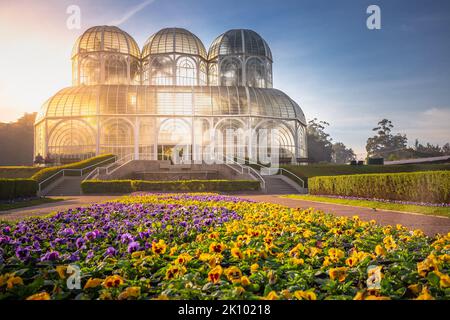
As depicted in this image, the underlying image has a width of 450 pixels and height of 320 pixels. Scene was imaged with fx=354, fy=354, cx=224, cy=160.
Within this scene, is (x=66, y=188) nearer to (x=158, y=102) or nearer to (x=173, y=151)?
(x=173, y=151)

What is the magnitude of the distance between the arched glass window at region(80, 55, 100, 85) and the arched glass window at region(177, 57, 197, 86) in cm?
975

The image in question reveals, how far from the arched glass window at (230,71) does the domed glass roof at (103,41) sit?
1167 cm

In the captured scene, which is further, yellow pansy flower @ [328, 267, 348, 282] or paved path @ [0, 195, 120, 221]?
paved path @ [0, 195, 120, 221]

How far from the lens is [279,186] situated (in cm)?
2388

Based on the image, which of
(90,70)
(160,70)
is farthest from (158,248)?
(90,70)

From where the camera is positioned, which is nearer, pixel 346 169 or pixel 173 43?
pixel 346 169

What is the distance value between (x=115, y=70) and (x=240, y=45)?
1595 centimetres

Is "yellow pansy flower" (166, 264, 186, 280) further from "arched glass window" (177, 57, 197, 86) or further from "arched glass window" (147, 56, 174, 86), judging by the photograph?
"arched glass window" (147, 56, 174, 86)

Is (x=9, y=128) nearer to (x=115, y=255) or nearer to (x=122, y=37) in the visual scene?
(x=122, y=37)

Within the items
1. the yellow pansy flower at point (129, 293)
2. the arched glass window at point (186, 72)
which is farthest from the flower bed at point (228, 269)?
the arched glass window at point (186, 72)

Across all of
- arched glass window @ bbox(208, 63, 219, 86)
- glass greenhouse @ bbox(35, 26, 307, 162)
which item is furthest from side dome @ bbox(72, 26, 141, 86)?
arched glass window @ bbox(208, 63, 219, 86)

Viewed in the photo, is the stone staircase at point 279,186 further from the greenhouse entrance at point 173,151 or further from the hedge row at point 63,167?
the hedge row at point 63,167

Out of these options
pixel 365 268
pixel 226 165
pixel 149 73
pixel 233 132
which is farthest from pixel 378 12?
pixel 149 73

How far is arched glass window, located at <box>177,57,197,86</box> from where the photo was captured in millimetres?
43594
